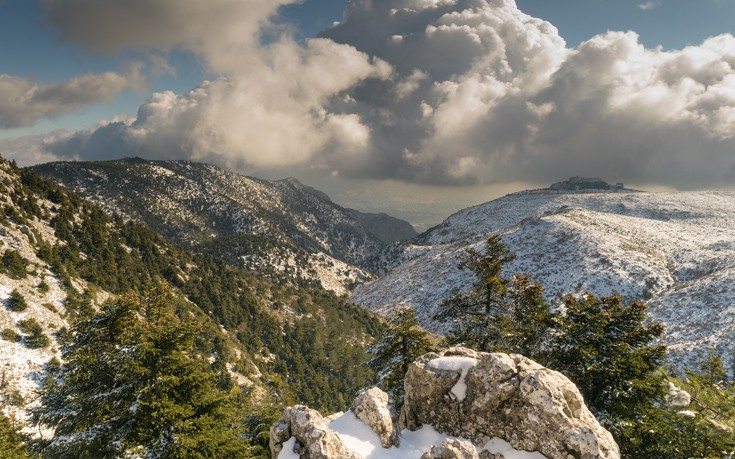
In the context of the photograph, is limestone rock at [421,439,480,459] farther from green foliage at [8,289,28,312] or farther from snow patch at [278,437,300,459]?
green foliage at [8,289,28,312]

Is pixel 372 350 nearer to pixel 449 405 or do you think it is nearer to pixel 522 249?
pixel 449 405

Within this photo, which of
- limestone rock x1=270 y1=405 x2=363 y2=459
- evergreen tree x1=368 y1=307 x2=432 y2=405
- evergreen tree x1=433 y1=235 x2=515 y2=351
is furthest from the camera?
evergreen tree x1=368 y1=307 x2=432 y2=405

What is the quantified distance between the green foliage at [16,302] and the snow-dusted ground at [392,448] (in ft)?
208

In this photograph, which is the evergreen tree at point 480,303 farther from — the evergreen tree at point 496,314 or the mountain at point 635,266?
the mountain at point 635,266

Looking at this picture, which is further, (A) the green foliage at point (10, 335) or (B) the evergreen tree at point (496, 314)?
(A) the green foliage at point (10, 335)

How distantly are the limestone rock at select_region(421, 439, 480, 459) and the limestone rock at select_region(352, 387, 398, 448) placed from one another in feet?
11.6

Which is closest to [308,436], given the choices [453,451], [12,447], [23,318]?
[453,451]

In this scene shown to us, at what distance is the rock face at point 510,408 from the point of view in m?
13.1

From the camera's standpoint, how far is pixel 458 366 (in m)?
16.0

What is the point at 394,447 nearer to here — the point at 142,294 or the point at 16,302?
the point at 16,302

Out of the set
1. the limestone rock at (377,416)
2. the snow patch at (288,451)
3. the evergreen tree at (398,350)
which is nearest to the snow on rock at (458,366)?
the limestone rock at (377,416)

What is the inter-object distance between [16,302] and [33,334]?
7054 millimetres

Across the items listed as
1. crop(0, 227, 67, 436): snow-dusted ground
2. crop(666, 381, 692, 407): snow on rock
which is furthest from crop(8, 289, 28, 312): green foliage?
crop(666, 381, 692, 407): snow on rock

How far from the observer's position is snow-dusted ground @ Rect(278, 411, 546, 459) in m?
14.0
